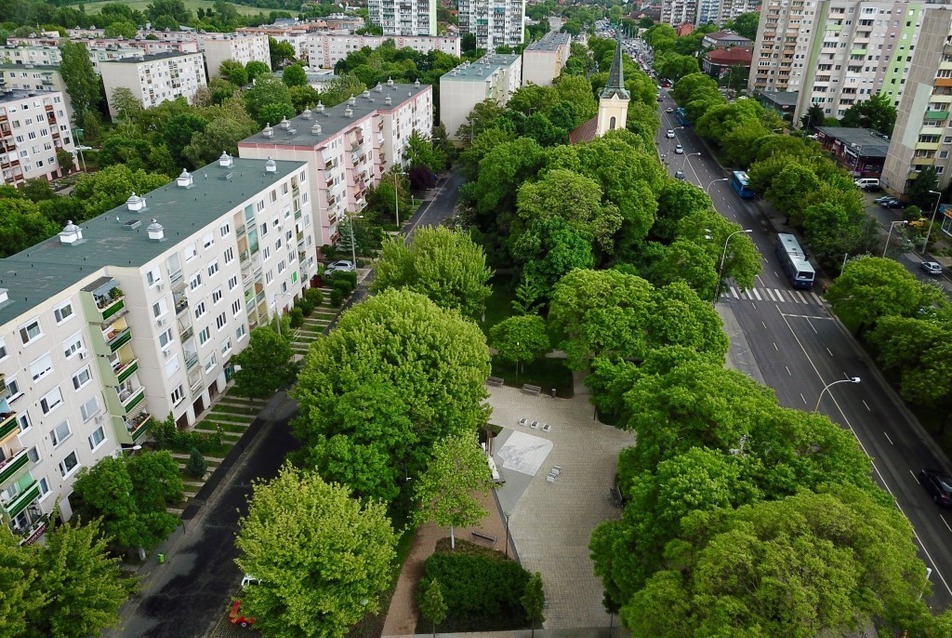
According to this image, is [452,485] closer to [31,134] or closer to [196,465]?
[196,465]

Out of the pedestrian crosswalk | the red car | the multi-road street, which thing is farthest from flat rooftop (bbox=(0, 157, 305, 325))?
the pedestrian crosswalk

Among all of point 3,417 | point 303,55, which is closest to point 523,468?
point 3,417

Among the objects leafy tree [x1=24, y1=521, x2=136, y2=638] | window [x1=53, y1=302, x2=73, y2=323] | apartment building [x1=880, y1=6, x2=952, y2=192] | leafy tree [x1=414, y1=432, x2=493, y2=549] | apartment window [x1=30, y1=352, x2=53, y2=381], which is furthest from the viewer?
apartment building [x1=880, y1=6, x2=952, y2=192]

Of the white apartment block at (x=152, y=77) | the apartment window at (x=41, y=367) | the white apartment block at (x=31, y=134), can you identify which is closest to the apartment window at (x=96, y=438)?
the apartment window at (x=41, y=367)

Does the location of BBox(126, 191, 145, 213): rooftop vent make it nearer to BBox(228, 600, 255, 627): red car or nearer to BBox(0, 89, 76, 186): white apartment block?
BBox(228, 600, 255, 627): red car

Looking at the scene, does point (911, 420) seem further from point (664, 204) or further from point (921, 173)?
point (921, 173)
